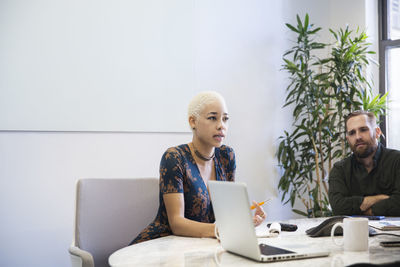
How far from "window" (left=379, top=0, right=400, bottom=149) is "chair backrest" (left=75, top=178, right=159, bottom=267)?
3.04 m

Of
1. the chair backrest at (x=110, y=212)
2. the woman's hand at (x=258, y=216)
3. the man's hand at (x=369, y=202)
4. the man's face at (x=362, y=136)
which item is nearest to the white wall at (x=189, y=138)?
the chair backrest at (x=110, y=212)

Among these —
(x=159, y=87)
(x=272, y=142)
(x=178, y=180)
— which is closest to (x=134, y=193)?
(x=178, y=180)

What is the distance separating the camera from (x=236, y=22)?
4145 millimetres

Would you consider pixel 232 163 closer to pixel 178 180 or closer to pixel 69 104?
pixel 178 180

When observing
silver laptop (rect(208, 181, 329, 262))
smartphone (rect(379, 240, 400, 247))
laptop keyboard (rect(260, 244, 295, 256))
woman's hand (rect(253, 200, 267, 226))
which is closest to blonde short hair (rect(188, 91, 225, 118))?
woman's hand (rect(253, 200, 267, 226))

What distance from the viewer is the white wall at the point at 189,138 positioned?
3.04 metres

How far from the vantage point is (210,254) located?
1478 mm

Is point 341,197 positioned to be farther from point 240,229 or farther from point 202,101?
point 240,229

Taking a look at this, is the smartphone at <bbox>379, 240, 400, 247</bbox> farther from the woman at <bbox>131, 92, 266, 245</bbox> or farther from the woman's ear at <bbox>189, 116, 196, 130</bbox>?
the woman's ear at <bbox>189, 116, 196, 130</bbox>

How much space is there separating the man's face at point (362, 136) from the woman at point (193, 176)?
1099mm

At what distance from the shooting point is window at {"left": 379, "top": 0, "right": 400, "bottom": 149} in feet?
14.8

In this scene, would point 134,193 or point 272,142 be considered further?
point 272,142

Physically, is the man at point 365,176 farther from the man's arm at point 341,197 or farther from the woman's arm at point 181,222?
the woman's arm at point 181,222

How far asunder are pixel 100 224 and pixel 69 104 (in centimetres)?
129
